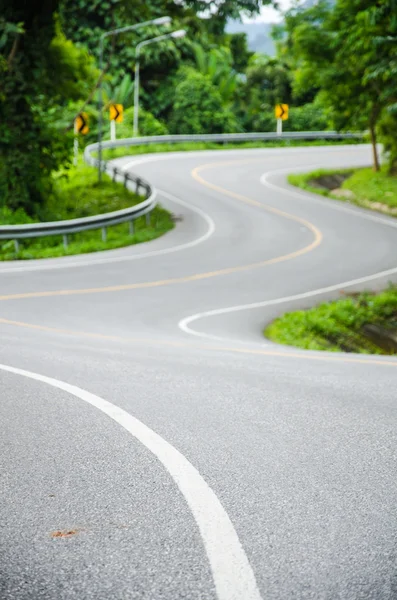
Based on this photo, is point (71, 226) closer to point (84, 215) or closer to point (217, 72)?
point (84, 215)

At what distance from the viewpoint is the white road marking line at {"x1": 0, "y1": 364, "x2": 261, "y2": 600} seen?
11.0 feet

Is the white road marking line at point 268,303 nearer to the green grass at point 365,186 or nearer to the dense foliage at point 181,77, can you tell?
the dense foliage at point 181,77

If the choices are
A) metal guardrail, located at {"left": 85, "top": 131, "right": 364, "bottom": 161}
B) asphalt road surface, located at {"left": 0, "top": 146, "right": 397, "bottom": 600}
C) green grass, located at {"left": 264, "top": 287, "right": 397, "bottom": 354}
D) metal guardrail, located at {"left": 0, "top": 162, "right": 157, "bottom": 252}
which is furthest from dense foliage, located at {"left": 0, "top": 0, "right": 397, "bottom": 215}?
asphalt road surface, located at {"left": 0, "top": 146, "right": 397, "bottom": 600}

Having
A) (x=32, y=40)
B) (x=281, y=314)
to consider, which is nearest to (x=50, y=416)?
(x=281, y=314)

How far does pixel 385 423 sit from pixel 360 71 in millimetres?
33883

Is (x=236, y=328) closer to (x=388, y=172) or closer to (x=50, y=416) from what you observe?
(x=50, y=416)

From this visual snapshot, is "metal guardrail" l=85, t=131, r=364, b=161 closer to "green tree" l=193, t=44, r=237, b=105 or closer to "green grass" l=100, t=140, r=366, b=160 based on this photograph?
"green grass" l=100, t=140, r=366, b=160

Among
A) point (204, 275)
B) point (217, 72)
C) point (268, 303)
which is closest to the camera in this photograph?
point (268, 303)

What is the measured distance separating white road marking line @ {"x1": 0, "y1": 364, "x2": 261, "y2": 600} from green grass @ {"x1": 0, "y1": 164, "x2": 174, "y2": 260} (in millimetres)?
18105

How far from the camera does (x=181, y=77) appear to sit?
209 feet

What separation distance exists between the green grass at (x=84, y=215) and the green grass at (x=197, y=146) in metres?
12.2

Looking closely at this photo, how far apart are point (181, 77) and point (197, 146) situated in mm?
9130

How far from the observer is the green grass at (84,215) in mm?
24109

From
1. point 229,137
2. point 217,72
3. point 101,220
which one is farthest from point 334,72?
point 217,72
